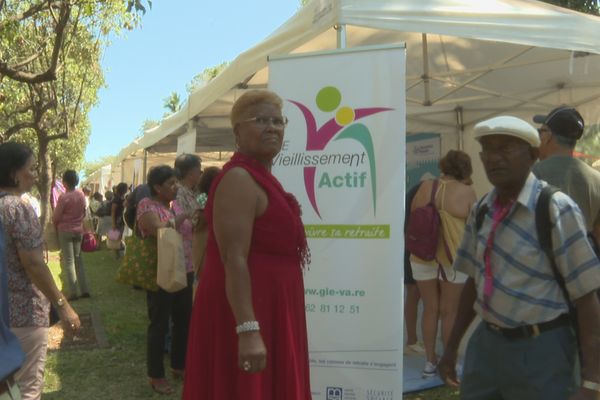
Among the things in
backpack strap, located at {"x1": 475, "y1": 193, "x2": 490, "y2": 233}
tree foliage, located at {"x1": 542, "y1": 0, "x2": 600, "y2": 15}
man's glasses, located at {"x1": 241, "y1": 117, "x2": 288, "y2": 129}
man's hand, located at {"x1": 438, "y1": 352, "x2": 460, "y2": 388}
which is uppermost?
tree foliage, located at {"x1": 542, "y1": 0, "x2": 600, "y2": 15}

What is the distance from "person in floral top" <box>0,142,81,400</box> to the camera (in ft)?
10.7

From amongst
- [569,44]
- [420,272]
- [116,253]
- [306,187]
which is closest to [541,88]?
[420,272]

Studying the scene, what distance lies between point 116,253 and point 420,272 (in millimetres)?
11840

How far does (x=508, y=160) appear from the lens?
238cm

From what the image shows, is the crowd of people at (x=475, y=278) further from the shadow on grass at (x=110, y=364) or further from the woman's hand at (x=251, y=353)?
the shadow on grass at (x=110, y=364)

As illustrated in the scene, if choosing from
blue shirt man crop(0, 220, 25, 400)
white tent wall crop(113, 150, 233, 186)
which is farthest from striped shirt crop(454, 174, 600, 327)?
white tent wall crop(113, 150, 233, 186)

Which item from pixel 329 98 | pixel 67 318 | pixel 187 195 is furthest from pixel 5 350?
pixel 187 195

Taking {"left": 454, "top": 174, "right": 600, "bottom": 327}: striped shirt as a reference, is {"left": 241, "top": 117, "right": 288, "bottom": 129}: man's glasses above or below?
above

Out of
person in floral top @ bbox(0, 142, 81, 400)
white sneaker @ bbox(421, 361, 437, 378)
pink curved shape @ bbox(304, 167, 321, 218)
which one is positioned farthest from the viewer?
white sneaker @ bbox(421, 361, 437, 378)

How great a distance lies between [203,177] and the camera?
4.95 meters

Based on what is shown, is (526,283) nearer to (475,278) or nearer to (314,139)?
(475,278)

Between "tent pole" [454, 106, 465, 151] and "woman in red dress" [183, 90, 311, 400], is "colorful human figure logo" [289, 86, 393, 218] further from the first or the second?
"tent pole" [454, 106, 465, 151]

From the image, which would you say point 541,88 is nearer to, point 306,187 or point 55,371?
point 306,187

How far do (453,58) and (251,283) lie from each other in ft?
18.7
